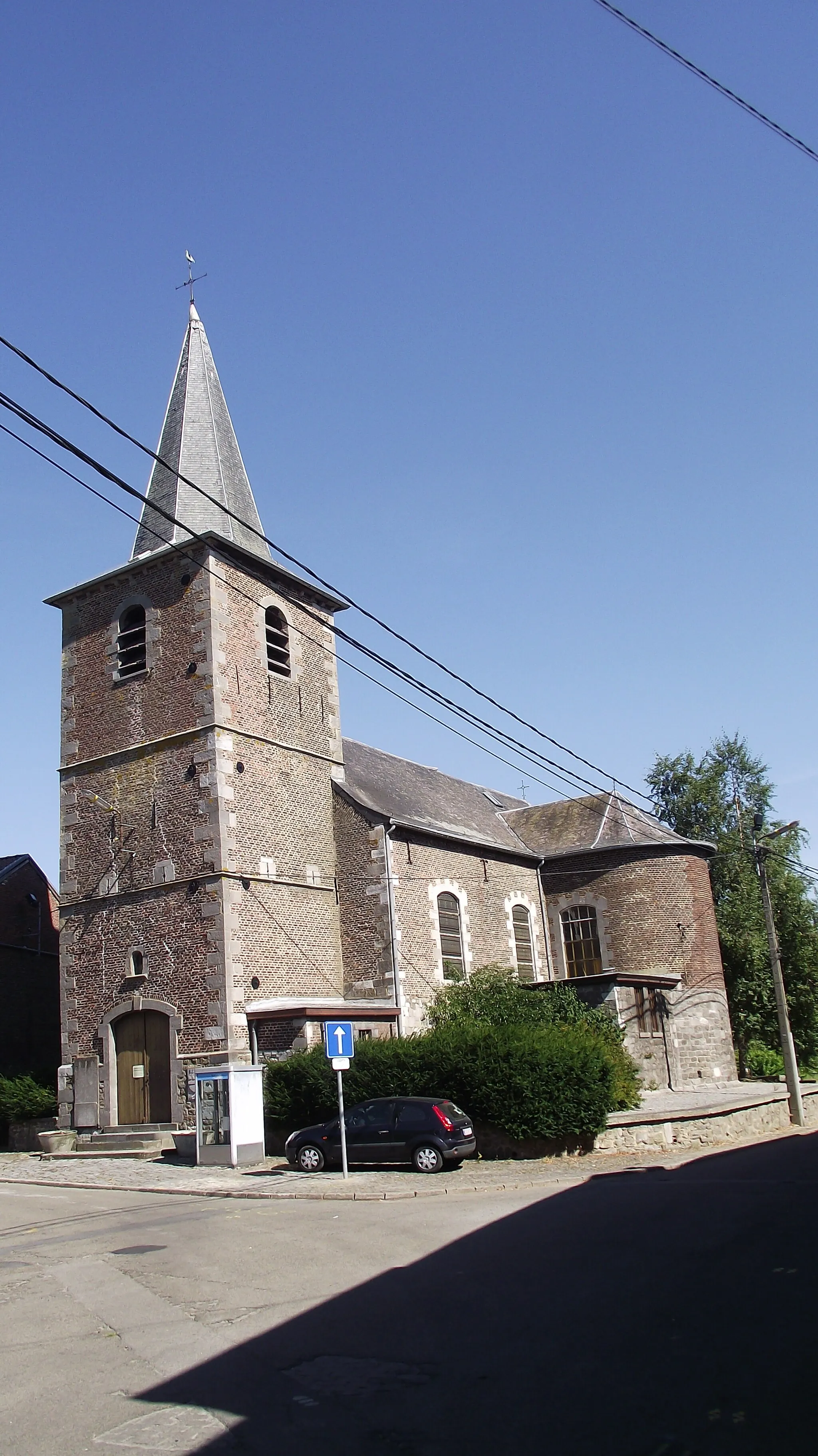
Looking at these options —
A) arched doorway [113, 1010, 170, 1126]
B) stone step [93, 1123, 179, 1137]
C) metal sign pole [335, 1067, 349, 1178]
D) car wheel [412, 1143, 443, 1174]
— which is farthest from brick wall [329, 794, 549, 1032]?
car wheel [412, 1143, 443, 1174]

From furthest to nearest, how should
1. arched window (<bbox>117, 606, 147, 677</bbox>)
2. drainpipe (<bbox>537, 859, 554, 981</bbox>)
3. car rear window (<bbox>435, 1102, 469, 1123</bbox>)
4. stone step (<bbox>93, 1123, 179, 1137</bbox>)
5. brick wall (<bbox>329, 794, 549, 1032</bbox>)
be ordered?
drainpipe (<bbox>537, 859, 554, 981</bbox>) < arched window (<bbox>117, 606, 147, 677</bbox>) < brick wall (<bbox>329, 794, 549, 1032</bbox>) < stone step (<bbox>93, 1123, 179, 1137</bbox>) < car rear window (<bbox>435, 1102, 469, 1123</bbox>)

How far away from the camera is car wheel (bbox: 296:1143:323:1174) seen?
682 inches

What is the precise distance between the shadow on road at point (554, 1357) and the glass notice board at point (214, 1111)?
344 inches

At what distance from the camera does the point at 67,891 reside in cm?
2342

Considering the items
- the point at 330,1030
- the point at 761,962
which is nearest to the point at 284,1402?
the point at 330,1030

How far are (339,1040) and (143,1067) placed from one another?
6.73m

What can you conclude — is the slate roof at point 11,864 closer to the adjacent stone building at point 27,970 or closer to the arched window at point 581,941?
the adjacent stone building at point 27,970

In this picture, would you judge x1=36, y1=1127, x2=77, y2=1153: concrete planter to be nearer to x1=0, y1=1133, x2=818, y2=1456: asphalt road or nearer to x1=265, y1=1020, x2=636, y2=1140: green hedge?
x1=265, y1=1020, x2=636, y2=1140: green hedge

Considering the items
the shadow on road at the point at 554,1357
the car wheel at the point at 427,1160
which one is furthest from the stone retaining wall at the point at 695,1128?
the shadow on road at the point at 554,1357

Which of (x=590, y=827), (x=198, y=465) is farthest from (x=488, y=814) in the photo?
(x=198, y=465)

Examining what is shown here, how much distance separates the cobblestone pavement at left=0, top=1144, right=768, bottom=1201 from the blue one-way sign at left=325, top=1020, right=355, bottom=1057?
1797 millimetres

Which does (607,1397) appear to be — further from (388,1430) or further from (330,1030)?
(330,1030)

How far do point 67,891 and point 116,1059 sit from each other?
3879 mm

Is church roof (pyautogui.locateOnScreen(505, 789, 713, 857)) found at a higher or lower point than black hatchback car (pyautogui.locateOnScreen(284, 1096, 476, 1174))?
higher
